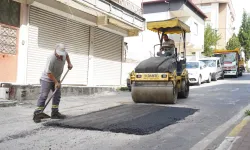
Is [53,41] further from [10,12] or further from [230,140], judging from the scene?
[230,140]

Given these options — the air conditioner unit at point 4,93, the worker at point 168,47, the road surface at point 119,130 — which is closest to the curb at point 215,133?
the road surface at point 119,130

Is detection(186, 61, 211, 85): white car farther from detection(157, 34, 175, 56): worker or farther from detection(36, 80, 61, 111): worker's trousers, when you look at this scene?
detection(36, 80, 61, 111): worker's trousers

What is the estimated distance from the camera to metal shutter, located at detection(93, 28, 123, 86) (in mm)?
16391

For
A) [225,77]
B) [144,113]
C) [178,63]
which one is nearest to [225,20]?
[225,77]

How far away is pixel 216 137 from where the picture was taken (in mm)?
5531

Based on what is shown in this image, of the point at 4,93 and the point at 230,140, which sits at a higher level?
the point at 4,93

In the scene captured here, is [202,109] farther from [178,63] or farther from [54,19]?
[54,19]

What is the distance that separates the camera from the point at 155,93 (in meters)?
9.80

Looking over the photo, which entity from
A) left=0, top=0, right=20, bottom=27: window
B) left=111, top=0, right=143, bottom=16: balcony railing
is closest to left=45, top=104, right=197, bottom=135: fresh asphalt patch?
left=0, top=0, right=20, bottom=27: window

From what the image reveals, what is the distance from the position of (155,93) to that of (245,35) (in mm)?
48789

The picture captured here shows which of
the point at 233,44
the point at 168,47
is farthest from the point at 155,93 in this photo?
the point at 233,44

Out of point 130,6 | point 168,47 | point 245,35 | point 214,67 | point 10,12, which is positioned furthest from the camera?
point 245,35

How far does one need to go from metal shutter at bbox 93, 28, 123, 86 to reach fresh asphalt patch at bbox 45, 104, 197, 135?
775 cm

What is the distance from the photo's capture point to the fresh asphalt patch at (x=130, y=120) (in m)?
6.20
